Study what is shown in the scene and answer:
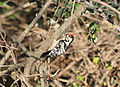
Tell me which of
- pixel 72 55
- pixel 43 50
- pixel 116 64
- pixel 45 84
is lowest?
pixel 72 55

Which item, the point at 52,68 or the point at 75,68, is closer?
the point at 75,68

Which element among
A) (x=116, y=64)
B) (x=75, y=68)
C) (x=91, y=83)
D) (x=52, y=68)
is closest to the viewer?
(x=116, y=64)

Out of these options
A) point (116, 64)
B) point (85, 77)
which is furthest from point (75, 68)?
point (116, 64)

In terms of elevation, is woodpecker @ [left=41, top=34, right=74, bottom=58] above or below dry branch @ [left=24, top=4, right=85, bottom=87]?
below

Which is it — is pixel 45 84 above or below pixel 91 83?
above

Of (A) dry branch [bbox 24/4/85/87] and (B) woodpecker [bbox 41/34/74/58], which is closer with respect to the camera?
(A) dry branch [bbox 24/4/85/87]

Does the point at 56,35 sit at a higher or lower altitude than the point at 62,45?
higher

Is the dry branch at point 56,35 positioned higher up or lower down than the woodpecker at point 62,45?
higher up

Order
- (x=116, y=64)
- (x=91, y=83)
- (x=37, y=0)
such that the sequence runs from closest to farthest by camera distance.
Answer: (x=37, y=0)
(x=116, y=64)
(x=91, y=83)

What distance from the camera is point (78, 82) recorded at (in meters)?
3.26

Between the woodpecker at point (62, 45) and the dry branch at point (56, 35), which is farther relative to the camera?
the woodpecker at point (62, 45)

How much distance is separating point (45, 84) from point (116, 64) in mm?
1264

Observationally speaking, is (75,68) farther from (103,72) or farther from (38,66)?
(38,66)

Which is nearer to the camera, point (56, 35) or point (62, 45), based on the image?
point (56, 35)
